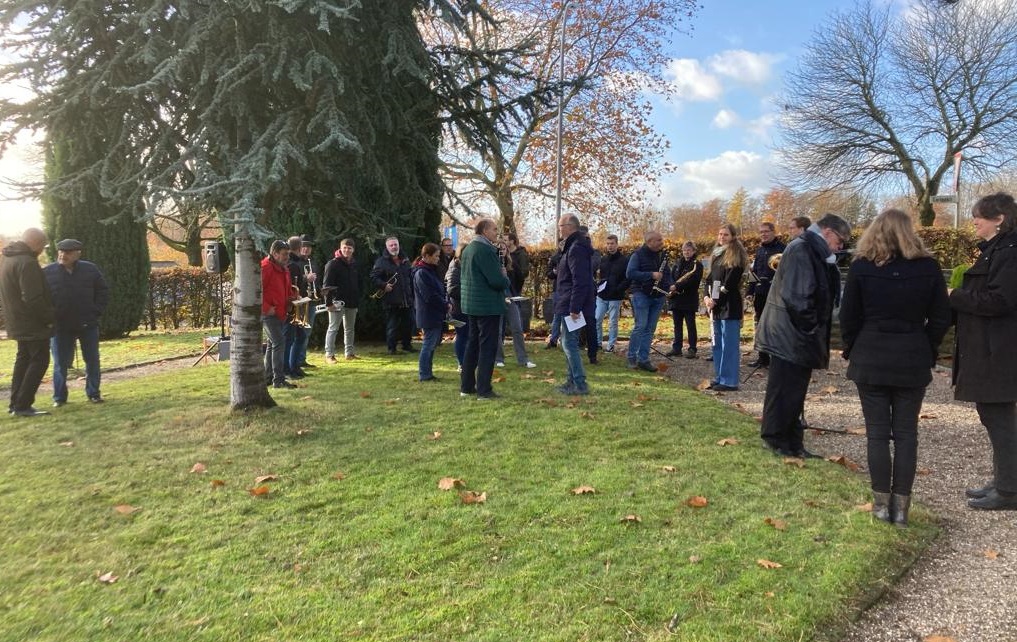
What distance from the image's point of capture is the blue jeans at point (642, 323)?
9789mm

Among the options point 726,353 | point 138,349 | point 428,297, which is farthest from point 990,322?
point 138,349

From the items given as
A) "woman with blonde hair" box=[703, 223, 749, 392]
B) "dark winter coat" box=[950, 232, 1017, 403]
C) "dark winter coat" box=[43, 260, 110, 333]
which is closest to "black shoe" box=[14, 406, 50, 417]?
"dark winter coat" box=[43, 260, 110, 333]

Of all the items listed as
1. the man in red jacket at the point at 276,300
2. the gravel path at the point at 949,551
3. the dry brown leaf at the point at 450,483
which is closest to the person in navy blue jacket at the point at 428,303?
the man in red jacket at the point at 276,300

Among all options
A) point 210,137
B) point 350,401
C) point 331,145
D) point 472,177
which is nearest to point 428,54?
point 331,145

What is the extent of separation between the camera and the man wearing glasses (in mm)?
4980

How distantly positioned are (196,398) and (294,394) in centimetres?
119

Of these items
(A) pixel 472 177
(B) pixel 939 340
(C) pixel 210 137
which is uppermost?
(A) pixel 472 177

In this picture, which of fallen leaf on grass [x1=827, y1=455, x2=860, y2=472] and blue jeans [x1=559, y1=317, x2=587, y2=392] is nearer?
fallen leaf on grass [x1=827, y1=455, x2=860, y2=472]

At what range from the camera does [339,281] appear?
409 inches

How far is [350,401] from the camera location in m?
7.39

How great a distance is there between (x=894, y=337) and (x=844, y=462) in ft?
5.73

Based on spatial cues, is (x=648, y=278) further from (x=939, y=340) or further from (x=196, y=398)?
(x=196, y=398)

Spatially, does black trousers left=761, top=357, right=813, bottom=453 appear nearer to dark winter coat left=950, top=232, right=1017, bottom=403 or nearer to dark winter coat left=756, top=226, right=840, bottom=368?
dark winter coat left=756, top=226, right=840, bottom=368

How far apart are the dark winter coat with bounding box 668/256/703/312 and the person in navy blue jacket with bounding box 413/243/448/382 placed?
12.9 feet
